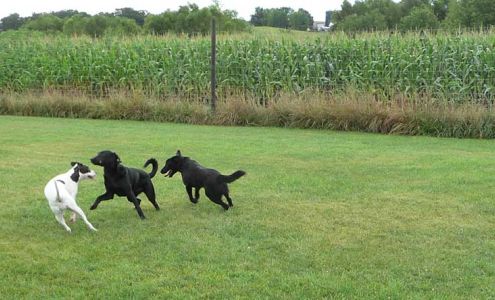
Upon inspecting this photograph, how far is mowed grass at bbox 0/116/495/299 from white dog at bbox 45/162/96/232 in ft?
0.47

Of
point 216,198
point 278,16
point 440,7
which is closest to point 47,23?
point 278,16

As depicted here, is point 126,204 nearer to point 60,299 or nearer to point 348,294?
point 60,299

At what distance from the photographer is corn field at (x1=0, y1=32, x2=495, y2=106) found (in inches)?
501

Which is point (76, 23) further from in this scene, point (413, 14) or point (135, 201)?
point (135, 201)

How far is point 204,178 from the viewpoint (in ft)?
17.8

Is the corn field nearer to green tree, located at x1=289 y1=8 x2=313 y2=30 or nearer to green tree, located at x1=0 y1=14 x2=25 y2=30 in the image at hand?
green tree, located at x1=0 y1=14 x2=25 y2=30

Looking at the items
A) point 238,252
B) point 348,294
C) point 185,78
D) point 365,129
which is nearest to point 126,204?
point 238,252

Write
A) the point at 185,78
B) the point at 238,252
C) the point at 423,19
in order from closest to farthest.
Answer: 1. the point at 238,252
2. the point at 185,78
3. the point at 423,19

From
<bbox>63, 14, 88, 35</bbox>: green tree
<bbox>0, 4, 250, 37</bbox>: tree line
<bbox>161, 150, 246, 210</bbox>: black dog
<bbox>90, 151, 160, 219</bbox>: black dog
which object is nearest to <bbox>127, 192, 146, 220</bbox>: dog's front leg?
<bbox>90, 151, 160, 219</bbox>: black dog

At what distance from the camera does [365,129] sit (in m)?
11.6

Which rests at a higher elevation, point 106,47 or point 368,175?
point 106,47

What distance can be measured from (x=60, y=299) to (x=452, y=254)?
2.56m

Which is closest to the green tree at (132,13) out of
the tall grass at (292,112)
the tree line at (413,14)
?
the tree line at (413,14)

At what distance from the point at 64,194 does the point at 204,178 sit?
1.25m
